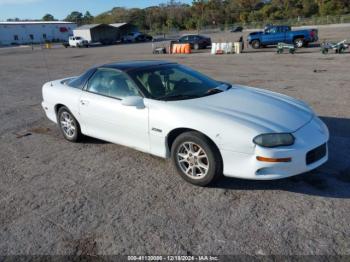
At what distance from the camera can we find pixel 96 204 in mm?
3711

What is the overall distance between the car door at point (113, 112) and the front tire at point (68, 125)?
1.07ft

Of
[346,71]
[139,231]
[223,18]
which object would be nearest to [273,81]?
[346,71]

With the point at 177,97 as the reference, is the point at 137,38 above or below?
above

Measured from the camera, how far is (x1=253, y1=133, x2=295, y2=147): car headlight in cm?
346

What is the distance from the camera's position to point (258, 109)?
13.1 ft

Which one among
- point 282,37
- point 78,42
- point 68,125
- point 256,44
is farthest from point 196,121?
point 78,42

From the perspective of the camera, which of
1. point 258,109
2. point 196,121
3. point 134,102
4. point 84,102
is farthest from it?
point 84,102

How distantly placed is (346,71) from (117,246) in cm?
1178

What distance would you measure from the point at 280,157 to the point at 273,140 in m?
0.19

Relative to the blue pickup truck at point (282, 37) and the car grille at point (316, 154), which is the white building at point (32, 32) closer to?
the blue pickup truck at point (282, 37)

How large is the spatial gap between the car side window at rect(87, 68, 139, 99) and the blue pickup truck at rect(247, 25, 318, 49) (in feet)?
70.3

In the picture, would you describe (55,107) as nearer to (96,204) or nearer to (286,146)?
(96,204)

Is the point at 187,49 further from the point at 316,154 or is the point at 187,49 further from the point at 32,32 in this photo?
the point at 32,32

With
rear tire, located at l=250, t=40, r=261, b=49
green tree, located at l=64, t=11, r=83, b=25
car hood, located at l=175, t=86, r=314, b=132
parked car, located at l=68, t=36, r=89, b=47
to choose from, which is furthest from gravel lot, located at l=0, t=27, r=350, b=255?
green tree, located at l=64, t=11, r=83, b=25
